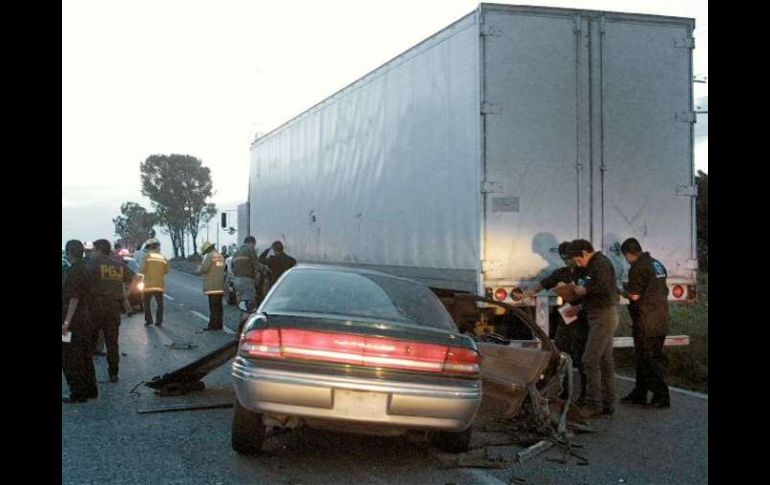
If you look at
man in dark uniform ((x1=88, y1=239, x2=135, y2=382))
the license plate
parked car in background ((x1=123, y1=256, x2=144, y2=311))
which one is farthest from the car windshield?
parked car in background ((x1=123, y1=256, x2=144, y2=311))

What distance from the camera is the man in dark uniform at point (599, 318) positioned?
7.78 metres

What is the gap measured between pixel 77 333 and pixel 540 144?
5.24 metres

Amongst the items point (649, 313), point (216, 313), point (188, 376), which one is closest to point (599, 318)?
point (649, 313)

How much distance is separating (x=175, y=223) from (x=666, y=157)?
73.7 meters

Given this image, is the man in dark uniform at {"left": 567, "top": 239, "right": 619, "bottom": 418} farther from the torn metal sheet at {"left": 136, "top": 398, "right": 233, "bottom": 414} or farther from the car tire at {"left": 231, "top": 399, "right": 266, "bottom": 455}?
the torn metal sheet at {"left": 136, "top": 398, "right": 233, "bottom": 414}

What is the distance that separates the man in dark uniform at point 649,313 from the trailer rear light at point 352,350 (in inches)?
133

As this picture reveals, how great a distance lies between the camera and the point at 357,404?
5.43 metres

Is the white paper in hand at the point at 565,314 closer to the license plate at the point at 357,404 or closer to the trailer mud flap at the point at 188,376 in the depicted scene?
the trailer mud flap at the point at 188,376
